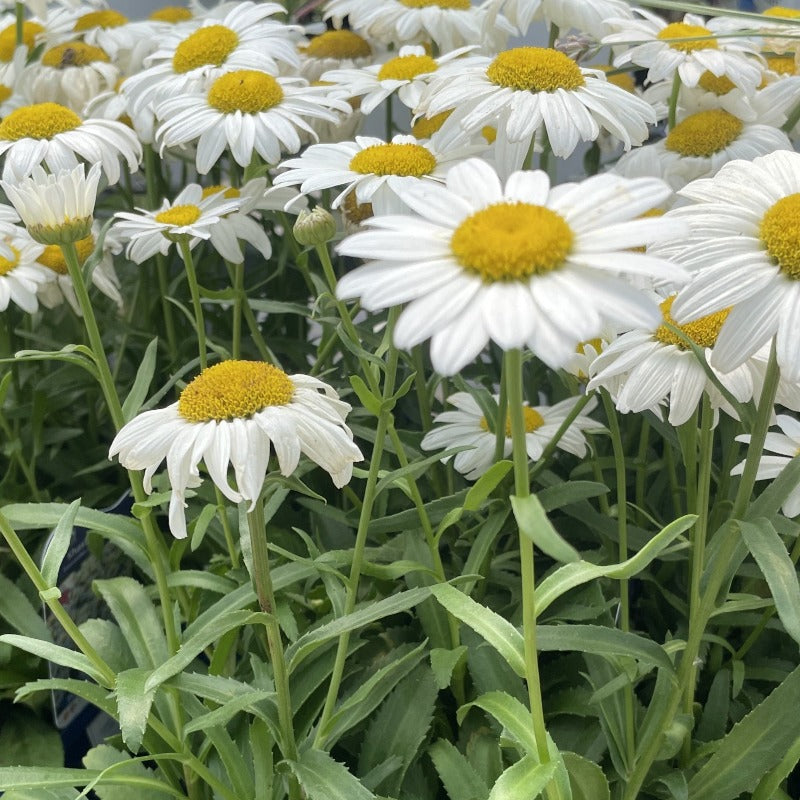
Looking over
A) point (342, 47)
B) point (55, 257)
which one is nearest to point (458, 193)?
point (55, 257)

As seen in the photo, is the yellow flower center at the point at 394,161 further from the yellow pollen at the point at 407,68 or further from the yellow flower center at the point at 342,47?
the yellow flower center at the point at 342,47

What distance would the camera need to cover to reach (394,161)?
0.56 metres

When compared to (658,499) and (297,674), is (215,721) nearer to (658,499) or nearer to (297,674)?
(297,674)

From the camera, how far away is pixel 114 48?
0.92 m

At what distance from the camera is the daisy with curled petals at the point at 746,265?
0.36m

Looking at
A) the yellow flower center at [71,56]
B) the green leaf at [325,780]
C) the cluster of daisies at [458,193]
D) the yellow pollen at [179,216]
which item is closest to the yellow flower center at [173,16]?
the cluster of daisies at [458,193]

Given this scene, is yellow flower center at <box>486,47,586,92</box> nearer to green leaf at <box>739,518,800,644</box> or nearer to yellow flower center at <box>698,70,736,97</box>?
yellow flower center at <box>698,70,736,97</box>

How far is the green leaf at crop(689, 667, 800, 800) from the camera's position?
0.49m

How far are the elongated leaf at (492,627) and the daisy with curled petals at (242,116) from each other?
1.19 ft

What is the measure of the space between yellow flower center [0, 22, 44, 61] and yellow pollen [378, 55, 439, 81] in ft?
1.42

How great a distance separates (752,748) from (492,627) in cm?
19

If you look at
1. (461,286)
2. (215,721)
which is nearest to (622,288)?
(461,286)

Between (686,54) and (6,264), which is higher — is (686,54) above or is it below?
above

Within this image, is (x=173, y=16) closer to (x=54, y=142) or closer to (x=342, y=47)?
(x=342, y=47)
